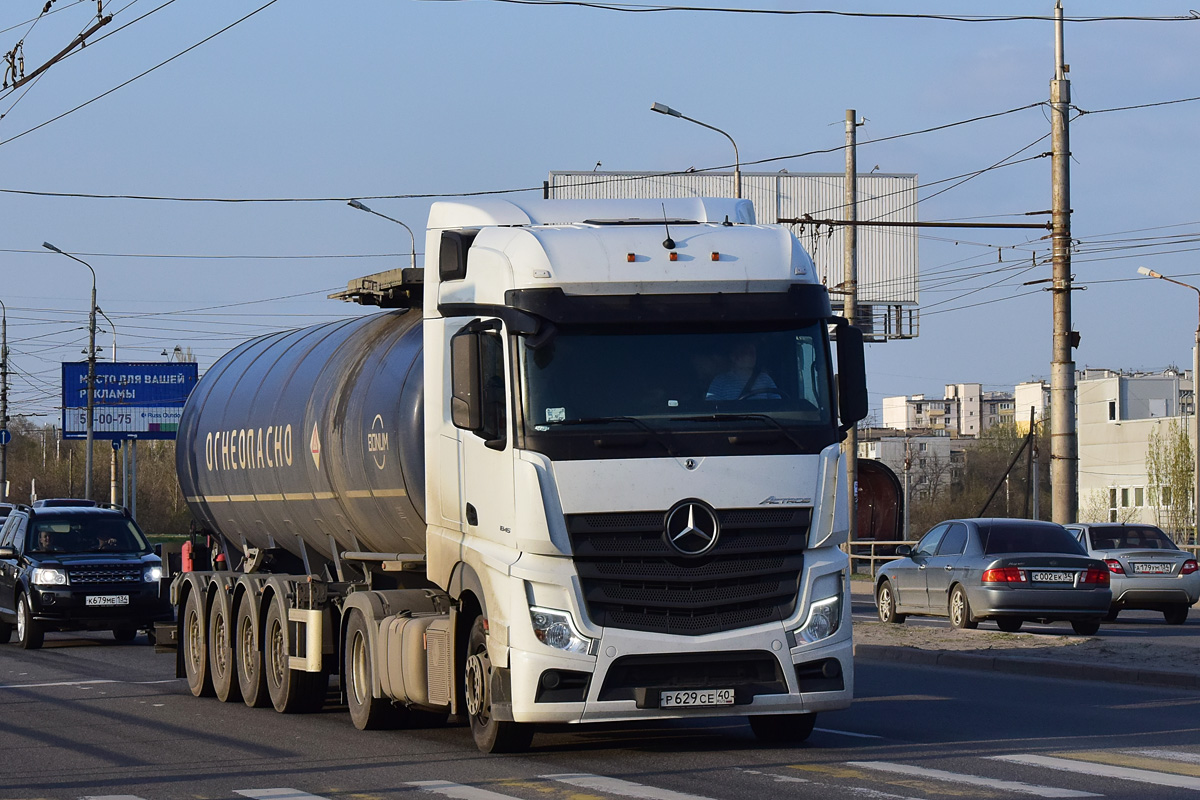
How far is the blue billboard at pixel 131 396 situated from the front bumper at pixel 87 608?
1458 inches

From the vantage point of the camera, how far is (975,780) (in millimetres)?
9141

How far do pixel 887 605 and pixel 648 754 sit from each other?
14165 millimetres

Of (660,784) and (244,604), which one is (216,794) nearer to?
(660,784)

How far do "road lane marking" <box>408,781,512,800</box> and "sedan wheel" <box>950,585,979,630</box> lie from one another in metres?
13.0

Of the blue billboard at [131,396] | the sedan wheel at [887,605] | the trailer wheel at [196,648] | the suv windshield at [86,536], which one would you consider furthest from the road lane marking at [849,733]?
the blue billboard at [131,396]

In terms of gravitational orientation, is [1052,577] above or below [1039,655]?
above

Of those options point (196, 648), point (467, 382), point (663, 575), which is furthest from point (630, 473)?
point (196, 648)

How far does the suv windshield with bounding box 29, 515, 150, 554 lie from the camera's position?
23.7 m

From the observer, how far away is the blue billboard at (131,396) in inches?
2317

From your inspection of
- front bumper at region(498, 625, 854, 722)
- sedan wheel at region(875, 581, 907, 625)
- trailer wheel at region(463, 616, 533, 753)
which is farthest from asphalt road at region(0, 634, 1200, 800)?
sedan wheel at region(875, 581, 907, 625)

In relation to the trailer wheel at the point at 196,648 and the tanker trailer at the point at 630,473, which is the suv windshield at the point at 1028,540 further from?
the tanker trailer at the point at 630,473

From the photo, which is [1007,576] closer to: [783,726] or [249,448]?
[249,448]

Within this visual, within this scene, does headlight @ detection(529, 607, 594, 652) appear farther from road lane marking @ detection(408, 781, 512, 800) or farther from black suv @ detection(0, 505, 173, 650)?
black suv @ detection(0, 505, 173, 650)

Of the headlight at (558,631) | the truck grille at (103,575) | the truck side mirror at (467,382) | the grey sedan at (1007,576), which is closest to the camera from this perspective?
the headlight at (558,631)
